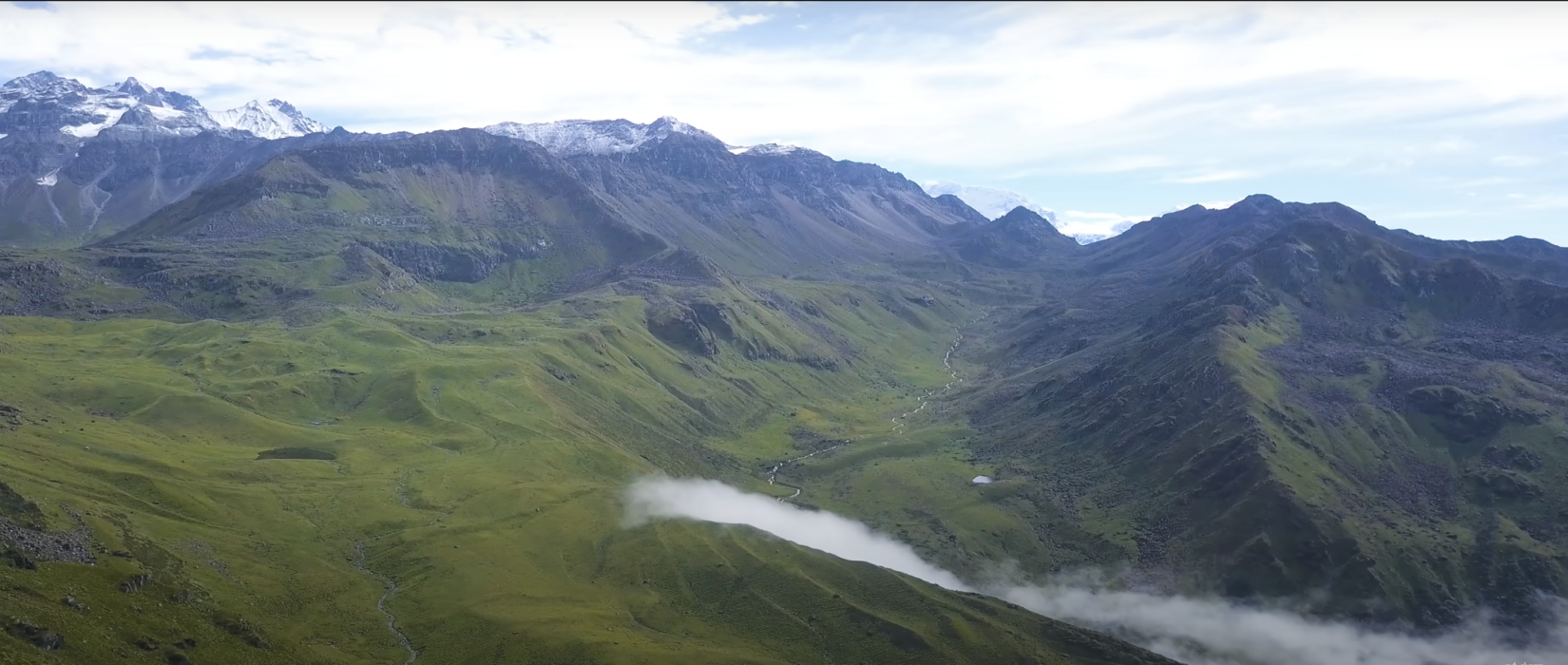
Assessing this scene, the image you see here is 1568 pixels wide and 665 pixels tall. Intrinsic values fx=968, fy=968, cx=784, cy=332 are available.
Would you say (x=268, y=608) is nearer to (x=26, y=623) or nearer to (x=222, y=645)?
(x=222, y=645)

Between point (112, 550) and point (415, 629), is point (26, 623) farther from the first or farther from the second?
point (415, 629)

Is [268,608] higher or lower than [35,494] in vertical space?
lower

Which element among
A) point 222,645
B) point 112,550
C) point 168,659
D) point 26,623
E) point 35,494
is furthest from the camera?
point 35,494

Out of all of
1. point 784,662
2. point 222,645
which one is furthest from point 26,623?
point 784,662

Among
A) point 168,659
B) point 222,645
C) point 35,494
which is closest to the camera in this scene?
point 168,659

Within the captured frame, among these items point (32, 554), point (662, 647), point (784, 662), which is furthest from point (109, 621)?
point (784, 662)

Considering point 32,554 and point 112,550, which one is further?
point 112,550

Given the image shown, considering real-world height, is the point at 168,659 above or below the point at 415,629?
above

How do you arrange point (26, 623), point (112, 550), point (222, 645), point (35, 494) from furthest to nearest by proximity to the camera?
1. point (35, 494)
2. point (112, 550)
3. point (222, 645)
4. point (26, 623)

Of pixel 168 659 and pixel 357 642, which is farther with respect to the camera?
pixel 357 642
